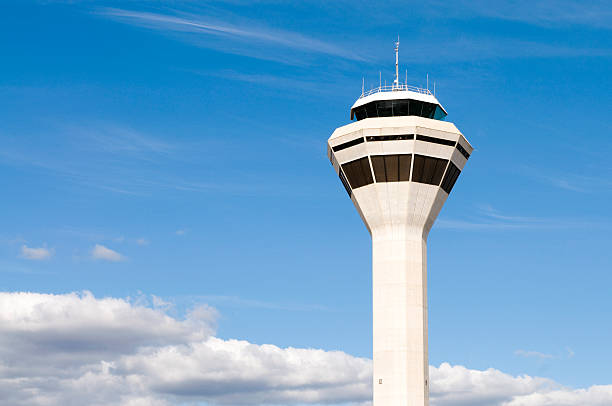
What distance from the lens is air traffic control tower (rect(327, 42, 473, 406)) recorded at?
69.6 metres

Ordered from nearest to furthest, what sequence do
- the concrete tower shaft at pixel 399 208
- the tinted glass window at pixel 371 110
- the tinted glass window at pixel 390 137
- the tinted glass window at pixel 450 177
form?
the concrete tower shaft at pixel 399 208
the tinted glass window at pixel 390 137
the tinted glass window at pixel 450 177
the tinted glass window at pixel 371 110

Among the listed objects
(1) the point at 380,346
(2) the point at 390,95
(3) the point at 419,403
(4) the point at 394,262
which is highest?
(2) the point at 390,95

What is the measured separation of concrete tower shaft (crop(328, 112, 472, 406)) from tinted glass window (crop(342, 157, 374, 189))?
0.03 metres

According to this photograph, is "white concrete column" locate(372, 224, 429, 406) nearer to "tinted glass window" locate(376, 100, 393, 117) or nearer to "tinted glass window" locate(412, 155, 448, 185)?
Answer: "tinted glass window" locate(412, 155, 448, 185)

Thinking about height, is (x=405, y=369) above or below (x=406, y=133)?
below

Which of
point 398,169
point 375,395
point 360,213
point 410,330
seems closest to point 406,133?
point 398,169

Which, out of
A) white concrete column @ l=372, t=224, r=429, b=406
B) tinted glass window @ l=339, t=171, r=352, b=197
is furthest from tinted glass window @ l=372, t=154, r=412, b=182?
white concrete column @ l=372, t=224, r=429, b=406

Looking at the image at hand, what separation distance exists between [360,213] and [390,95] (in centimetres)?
1184

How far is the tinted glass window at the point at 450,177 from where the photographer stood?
242 feet

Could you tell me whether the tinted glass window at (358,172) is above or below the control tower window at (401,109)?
below

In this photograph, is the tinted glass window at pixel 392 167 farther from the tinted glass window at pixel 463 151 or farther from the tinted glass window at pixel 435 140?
the tinted glass window at pixel 463 151

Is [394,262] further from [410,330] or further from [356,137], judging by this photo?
[356,137]

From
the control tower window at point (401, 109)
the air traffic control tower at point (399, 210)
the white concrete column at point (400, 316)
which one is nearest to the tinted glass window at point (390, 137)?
the air traffic control tower at point (399, 210)

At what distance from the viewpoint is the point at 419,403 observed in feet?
225
